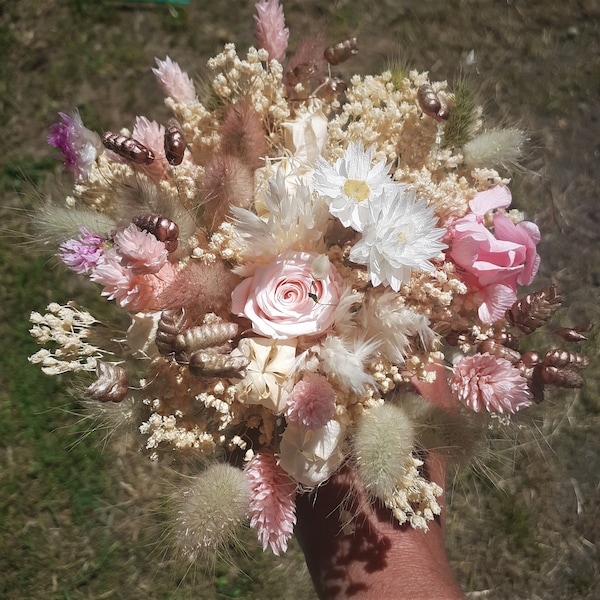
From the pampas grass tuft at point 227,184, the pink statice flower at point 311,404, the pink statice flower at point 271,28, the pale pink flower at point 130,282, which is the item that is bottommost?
the pink statice flower at point 311,404

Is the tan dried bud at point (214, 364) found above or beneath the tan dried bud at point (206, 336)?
beneath

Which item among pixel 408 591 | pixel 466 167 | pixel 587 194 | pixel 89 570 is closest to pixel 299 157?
pixel 466 167

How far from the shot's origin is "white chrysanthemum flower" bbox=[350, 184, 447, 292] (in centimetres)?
56

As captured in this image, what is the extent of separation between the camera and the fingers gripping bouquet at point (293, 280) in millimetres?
591

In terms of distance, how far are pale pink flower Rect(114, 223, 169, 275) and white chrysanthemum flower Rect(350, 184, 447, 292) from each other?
0.20 meters

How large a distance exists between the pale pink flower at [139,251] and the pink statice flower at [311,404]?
196 millimetres

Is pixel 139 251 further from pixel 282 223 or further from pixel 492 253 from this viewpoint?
pixel 492 253

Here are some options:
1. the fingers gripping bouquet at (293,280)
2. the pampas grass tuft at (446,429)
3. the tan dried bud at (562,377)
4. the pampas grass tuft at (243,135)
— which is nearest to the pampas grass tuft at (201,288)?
the fingers gripping bouquet at (293,280)

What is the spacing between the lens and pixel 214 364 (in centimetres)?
55

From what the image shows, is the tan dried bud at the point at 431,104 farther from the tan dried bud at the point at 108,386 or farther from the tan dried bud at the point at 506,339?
the tan dried bud at the point at 108,386

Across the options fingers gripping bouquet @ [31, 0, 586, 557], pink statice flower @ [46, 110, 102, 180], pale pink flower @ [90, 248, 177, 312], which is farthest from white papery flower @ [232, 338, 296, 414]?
pink statice flower @ [46, 110, 102, 180]

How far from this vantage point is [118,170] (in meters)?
0.73

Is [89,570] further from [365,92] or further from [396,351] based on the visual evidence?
[365,92]

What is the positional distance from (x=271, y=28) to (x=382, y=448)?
1.73 ft
